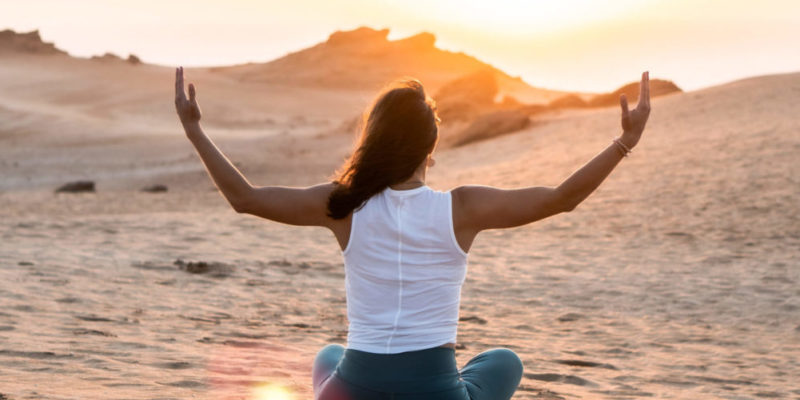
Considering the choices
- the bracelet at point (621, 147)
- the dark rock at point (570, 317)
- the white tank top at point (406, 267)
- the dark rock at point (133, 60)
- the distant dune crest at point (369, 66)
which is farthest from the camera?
the distant dune crest at point (369, 66)

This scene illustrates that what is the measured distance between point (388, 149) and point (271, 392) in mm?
2347

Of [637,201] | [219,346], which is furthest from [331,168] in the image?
[219,346]

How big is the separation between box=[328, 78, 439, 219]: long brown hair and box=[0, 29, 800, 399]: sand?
7.12ft

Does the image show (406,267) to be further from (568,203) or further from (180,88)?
(180,88)

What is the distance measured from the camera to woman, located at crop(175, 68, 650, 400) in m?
2.61

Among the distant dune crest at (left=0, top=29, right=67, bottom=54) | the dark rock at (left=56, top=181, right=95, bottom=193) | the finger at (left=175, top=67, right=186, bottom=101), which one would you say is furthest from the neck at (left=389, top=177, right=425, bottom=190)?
the distant dune crest at (left=0, top=29, right=67, bottom=54)

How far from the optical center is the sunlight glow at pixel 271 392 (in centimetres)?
454

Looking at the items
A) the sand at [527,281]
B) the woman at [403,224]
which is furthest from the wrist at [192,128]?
the sand at [527,281]

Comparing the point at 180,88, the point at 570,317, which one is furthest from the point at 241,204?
the point at 570,317

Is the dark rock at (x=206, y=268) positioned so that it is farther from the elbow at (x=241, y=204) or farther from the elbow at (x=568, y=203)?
the elbow at (x=568, y=203)

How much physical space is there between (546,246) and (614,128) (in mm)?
12083

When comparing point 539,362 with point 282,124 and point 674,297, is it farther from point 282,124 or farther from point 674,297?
point 282,124

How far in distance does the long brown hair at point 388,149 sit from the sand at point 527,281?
7.12ft

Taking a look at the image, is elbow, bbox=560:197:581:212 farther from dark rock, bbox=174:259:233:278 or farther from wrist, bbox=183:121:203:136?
dark rock, bbox=174:259:233:278
